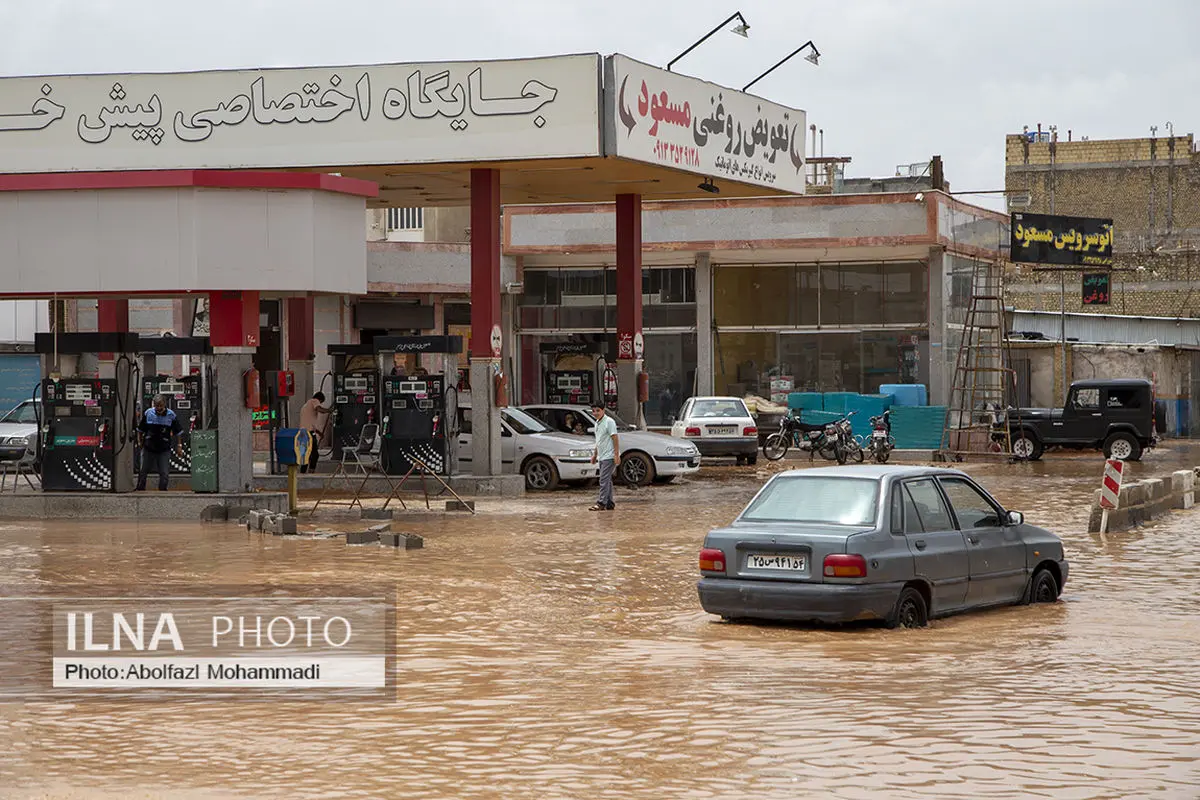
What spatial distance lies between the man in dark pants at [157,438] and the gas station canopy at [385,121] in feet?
18.5

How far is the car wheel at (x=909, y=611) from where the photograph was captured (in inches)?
491

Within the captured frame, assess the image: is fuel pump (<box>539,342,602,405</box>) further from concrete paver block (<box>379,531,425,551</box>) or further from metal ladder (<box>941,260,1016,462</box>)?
concrete paver block (<box>379,531,425,551</box>)

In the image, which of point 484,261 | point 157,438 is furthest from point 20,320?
point 157,438

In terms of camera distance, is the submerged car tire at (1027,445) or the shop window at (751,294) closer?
the submerged car tire at (1027,445)

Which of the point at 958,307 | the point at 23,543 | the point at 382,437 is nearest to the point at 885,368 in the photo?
the point at 958,307

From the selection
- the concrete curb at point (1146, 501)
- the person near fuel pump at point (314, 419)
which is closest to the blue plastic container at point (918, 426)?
the concrete curb at point (1146, 501)

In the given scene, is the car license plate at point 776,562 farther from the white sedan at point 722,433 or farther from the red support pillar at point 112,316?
the white sedan at point 722,433

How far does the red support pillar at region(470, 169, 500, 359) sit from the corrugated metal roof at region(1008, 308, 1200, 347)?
2965 cm

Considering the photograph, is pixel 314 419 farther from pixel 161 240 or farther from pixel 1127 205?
pixel 1127 205

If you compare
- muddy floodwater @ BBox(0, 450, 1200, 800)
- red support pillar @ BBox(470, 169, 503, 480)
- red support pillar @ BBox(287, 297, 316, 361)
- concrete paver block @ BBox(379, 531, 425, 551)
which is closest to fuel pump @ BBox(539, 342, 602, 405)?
red support pillar @ BBox(287, 297, 316, 361)

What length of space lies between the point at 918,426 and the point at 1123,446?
476 cm

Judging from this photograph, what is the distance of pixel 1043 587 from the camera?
47.2 ft

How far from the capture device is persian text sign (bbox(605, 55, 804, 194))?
28.6 metres

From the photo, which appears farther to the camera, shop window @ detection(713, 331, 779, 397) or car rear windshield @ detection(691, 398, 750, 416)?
shop window @ detection(713, 331, 779, 397)
